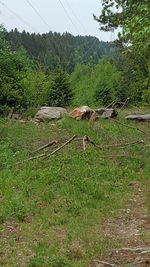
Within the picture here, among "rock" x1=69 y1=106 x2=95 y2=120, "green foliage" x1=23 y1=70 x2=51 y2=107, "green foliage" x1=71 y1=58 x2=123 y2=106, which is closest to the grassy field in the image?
"rock" x1=69 y1=106 x2=95 y2=120

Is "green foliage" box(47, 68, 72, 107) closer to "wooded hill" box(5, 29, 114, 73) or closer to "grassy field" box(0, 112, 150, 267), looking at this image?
"grassy field" box(0, 112, 150, 267)

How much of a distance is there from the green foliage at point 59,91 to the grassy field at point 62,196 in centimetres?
1354

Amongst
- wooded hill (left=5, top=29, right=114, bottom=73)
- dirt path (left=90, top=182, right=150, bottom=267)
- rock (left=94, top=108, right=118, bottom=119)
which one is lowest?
dirt path (left=90, top=182, right=150, bottom=267)

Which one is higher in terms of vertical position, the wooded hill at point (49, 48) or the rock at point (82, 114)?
the wooded hill at point (49, 48)

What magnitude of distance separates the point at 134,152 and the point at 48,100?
16.5 metres

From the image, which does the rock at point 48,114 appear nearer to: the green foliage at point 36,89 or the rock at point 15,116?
the rock at point 15,116

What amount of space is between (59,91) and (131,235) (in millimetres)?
23356

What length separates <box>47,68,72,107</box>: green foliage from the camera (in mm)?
28156

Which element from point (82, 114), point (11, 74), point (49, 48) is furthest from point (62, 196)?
point (49, 48)

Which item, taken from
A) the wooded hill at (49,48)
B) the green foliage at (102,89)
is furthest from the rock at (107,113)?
the wooded hill at (49,48)

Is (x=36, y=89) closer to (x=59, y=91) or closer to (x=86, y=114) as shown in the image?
(x=59, y=91)

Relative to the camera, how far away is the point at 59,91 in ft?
93.7

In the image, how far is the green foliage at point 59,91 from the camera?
2816 centimetres

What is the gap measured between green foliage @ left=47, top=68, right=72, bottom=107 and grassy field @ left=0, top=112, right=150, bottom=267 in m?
13.5
